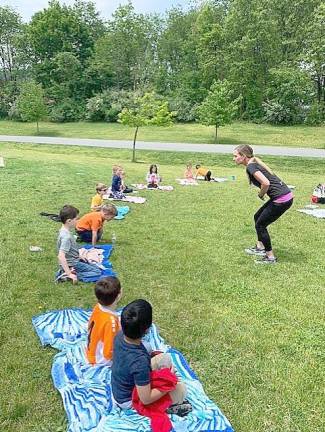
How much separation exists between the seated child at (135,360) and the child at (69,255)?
299 centimetres

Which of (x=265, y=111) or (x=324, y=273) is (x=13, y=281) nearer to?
(x=324, y=273)

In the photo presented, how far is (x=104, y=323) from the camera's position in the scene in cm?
425

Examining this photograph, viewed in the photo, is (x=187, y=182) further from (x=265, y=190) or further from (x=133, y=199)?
(x=265, y=190)

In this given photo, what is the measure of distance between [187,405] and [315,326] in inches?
98.2

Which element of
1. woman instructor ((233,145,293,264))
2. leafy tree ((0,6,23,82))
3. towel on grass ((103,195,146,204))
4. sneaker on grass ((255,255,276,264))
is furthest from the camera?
leafy tree ((0,6,23,82))

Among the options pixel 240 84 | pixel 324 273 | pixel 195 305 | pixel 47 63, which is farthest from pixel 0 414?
pixel 47 63

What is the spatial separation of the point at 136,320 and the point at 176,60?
61.6m

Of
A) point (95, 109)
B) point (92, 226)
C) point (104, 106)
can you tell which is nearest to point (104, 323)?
point (92, 226)

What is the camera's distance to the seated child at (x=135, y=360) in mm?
3400

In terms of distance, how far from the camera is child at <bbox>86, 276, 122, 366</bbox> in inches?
165

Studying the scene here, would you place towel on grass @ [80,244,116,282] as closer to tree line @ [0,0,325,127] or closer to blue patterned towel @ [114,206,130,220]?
blue patterned towel @ [114,206,130,220]

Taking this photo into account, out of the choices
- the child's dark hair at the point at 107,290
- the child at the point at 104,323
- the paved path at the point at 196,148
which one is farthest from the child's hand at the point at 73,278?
the paved path at the point at 196,148

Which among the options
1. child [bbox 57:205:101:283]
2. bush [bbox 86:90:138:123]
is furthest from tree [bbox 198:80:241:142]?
child [bbox 57:205:101:283]

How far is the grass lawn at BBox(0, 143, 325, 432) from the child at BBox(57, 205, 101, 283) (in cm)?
22
